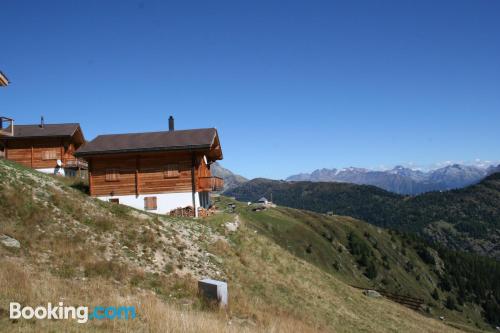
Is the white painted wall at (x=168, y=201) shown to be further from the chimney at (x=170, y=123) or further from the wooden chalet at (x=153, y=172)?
the chimney at (x=170, y=123)

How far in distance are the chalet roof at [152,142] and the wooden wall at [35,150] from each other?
12853 mm

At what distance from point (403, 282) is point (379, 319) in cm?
9565

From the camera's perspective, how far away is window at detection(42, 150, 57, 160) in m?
53.2

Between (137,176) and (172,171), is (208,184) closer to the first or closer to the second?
(172,171)

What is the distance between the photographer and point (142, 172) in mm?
39312

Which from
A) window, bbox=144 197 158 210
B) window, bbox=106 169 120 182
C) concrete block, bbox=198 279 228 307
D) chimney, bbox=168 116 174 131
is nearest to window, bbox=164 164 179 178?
window, bbox=144 197 158 210

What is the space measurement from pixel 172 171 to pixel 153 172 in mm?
2008

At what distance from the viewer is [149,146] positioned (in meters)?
39.0

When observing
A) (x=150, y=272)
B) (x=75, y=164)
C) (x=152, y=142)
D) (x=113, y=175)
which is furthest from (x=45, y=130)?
(x=150, y=272)

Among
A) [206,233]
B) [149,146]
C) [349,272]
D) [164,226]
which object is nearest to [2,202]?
[164,226]

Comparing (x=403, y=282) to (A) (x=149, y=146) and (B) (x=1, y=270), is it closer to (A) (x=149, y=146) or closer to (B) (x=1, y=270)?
(A) (x=149, y=146)

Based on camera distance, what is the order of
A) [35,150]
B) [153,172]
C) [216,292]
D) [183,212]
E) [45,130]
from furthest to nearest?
[45,130] → [35,150] → [153,172] → [183,212] → [216,292]

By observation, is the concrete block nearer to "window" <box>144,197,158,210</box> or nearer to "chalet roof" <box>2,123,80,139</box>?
"window" <box>144,197,158,210</box>

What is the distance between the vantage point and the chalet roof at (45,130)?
52953mm
